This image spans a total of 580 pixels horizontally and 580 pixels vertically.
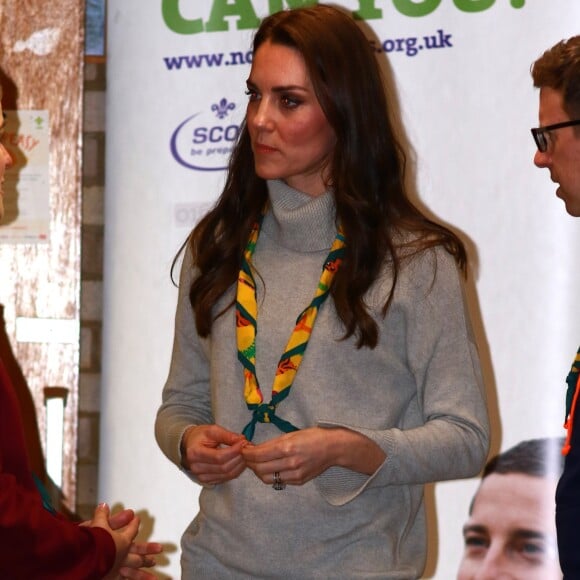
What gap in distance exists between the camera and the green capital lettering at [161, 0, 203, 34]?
332cm

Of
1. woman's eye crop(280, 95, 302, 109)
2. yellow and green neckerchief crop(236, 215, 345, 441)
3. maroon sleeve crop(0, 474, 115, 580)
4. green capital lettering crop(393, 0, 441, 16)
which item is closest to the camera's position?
maroon sleeve crop(0, 474, 115, 580)

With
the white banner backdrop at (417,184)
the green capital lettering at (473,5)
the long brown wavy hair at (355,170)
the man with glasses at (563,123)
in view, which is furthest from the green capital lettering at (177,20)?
the man with glasses at (563,123)

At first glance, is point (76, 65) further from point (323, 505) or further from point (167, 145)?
point (323, 505)

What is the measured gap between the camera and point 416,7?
3.19m

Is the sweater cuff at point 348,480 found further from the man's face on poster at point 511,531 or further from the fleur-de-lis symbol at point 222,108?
the fleur-de-lis symbol at point 222,108

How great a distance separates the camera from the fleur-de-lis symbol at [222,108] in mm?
3318

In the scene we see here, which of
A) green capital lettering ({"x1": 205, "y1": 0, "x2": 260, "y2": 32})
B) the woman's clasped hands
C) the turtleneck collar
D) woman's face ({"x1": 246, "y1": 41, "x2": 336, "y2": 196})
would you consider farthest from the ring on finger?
green capital lettering ({"x1": 205, "y1": 0, "x2": 260, "y2": 32})

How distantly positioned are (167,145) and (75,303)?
61 centimetres

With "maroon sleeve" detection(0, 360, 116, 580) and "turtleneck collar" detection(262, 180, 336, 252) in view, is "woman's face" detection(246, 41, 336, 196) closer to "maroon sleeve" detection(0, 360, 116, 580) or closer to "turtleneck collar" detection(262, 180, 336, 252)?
"turtleneck collar" detection(262, 180, 336, 252)

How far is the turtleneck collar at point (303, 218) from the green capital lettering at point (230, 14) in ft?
4.75

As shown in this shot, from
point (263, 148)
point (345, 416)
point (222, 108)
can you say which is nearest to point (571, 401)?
point (345, 416)

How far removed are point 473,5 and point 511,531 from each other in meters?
1.61

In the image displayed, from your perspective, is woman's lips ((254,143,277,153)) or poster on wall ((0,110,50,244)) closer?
woman's lips ((254,143,277,153))

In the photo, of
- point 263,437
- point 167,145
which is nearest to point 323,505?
point 263,437
